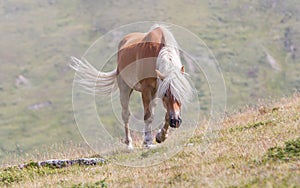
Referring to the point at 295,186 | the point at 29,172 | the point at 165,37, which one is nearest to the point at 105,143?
the point at 29,172

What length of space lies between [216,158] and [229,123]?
5.93 metres

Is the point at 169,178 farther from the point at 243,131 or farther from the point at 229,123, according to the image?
the point at 229,123

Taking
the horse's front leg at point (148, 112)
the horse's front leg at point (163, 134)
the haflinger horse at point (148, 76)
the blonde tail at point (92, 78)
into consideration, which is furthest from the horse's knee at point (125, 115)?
the horse's front leg at point (163, 134)

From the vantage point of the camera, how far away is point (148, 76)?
1430 centimetres

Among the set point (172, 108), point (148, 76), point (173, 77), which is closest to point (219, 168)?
point (172, 108)

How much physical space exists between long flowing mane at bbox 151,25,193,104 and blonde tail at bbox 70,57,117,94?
353 cm

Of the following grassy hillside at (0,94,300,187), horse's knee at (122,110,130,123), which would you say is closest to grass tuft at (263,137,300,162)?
grassy hillside at (0,94,300,187)

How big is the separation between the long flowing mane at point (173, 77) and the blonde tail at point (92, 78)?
3.53 meters

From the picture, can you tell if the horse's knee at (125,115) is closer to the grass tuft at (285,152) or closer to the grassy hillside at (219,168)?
the grassy hillside at (219,168)

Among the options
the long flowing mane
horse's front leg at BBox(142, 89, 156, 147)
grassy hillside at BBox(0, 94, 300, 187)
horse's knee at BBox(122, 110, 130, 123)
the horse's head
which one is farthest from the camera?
horse's knee at BBox(122, 110, 130, 123)

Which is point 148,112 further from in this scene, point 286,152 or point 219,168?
point 286,152

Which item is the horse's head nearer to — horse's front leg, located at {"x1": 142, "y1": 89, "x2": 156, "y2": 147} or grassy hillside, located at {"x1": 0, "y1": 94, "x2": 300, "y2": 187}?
grassy hillside, located at {"x1": 0, "y1": 94, "x2": 300, "y2": 187}

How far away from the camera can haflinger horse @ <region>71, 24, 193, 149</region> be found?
40.2 feet

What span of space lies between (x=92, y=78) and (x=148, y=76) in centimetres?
364
